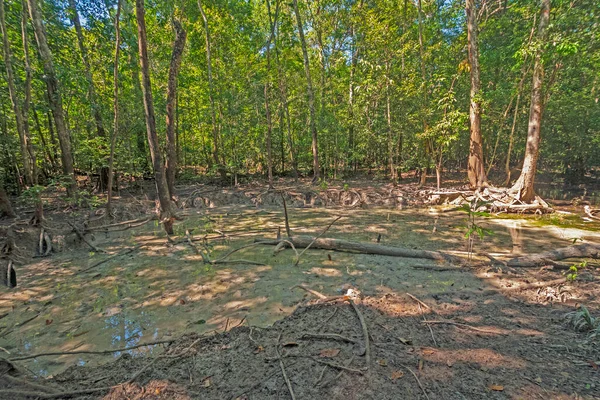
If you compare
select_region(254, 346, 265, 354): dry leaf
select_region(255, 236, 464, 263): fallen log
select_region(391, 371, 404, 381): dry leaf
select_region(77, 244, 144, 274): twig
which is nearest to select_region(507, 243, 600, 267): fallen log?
select_region(255, 236, 464, 263): fallen log

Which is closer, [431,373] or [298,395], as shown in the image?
[298,395]

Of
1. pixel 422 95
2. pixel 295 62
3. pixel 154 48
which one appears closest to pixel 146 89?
pixel 154 48

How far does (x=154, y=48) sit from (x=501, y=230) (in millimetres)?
16386

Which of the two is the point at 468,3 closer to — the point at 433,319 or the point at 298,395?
the point at 433,319

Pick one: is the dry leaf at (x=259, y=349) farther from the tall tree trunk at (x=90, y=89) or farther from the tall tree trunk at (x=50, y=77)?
the tall tree trunk at (x=90, y=89)

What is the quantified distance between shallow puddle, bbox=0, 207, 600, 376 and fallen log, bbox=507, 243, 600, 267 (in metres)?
0.95

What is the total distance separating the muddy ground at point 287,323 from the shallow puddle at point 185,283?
29 mm

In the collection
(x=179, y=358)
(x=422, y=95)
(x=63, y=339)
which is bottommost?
(x=63, y=339)

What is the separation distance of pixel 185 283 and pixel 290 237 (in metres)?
2.31

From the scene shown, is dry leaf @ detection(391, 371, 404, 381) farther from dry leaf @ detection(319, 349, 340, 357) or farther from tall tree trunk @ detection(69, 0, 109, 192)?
tall tree trunk @ detection(69, 0, 109, 192)

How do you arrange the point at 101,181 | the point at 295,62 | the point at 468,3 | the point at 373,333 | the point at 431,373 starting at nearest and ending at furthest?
the point at 431,373 → the point at 373,333 → the point at 468,3 → the point at 101,181 → the point at 295,62

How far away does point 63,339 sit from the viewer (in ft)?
10.7

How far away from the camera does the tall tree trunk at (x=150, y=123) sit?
19.1 feet

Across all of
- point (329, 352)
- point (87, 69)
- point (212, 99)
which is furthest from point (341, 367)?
point (212, 99)
